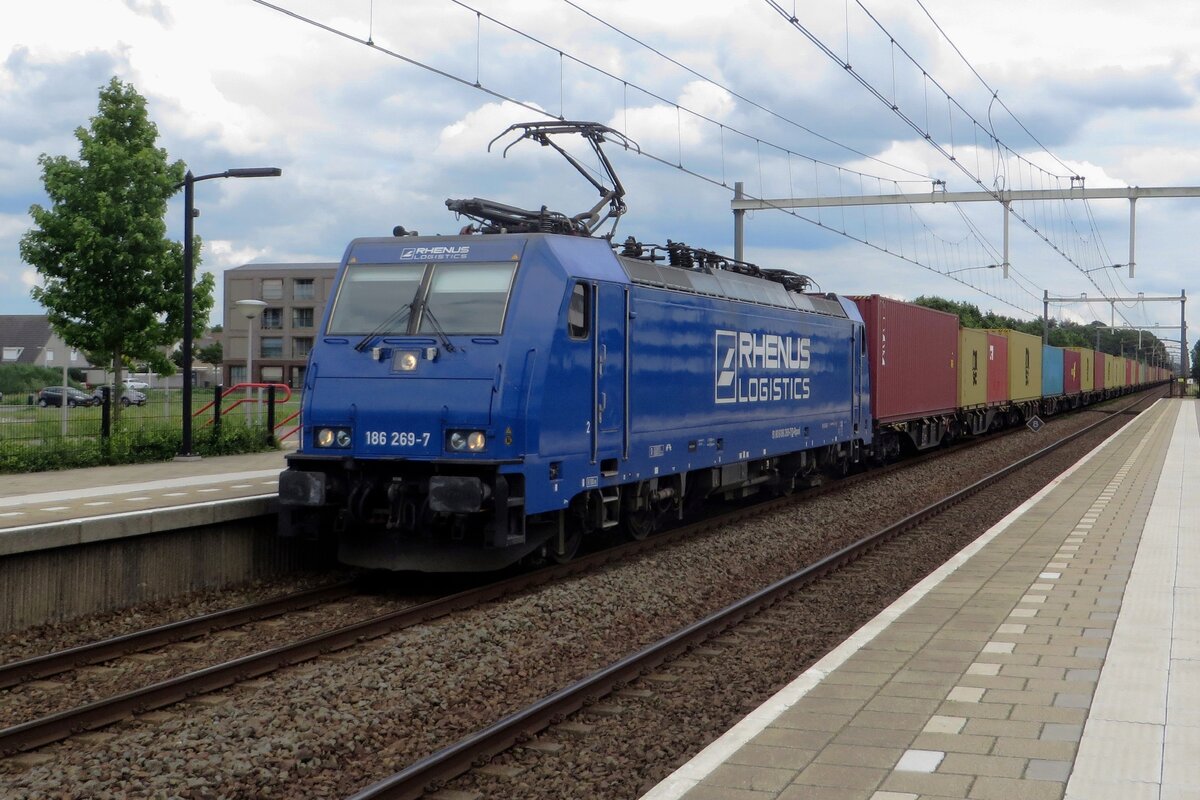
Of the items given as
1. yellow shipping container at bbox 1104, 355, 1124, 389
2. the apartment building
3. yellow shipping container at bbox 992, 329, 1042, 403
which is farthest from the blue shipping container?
the apartment building

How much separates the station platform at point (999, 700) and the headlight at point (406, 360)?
4667 millimetres

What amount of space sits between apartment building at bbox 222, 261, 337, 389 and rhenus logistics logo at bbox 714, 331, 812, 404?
61570 millimetres

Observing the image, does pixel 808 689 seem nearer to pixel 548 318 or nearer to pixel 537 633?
pixel 537 633

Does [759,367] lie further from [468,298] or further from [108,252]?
[108,252]

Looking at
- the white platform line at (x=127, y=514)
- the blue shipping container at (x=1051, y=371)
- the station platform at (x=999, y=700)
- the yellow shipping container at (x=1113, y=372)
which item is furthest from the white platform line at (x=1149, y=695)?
the yellow shipping container at (x=1113, y=372)

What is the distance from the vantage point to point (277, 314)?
78.2 meters

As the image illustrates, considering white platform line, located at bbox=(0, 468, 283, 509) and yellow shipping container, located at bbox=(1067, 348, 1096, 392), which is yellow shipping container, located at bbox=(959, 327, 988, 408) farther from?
yellow shipping container, located at bbox=(1067, 348, 1096, 392)

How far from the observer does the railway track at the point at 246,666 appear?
6.66m

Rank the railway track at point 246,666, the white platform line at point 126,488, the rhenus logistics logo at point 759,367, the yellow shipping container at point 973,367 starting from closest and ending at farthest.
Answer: the railway track at point 246,666 → the white platform line at point 126,488 → the rhenus logistics logo at point 759,367 → the yellow shipping container at point 973,367

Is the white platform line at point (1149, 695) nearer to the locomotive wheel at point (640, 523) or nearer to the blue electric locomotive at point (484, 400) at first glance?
the blue electric locomotive at point (484, 400)

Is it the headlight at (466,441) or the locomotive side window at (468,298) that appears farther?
the locomotive side window at (468,298)

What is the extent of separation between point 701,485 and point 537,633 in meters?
5.83

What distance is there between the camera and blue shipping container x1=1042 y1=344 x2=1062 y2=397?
4681 centimetres

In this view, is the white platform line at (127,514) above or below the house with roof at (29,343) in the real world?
below
